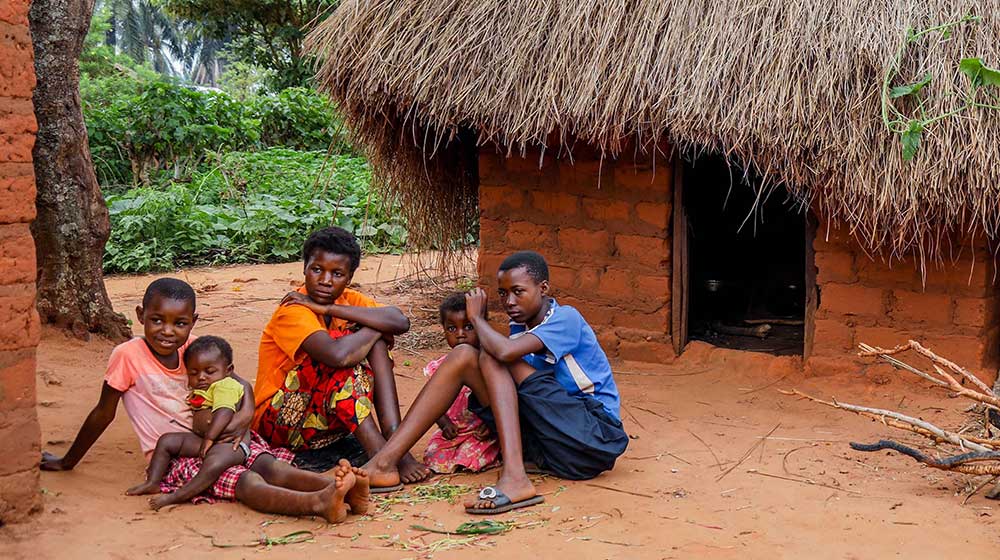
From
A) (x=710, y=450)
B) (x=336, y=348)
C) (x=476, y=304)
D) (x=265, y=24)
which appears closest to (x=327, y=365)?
(x=336, y=348)

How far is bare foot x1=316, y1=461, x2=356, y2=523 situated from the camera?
3422 mm

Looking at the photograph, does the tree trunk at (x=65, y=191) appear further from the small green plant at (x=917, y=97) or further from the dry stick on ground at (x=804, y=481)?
the small green plant at (x=917, y=97)

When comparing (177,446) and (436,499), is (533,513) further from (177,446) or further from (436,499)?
(177,446)

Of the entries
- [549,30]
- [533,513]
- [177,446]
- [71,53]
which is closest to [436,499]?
[533,513]

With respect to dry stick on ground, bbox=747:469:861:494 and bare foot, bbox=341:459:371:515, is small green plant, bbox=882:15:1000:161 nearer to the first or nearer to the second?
dry stick on ground, bbox=747:469:861:494

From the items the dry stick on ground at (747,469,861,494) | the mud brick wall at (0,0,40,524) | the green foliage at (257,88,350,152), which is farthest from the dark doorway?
the green foliage at (257,88,350,152)

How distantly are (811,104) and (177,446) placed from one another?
10.6 ft

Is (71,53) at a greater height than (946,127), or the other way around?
(71,53)

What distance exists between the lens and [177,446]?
12.3 ft

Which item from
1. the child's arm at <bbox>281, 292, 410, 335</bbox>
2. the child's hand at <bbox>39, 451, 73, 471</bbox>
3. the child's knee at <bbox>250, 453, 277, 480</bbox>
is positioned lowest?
the child's hand at <bbox>39, 451, 73, 471</bbox>

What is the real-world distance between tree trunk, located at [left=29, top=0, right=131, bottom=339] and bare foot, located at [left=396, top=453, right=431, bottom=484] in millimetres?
2661

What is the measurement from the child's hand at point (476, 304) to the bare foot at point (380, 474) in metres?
0.66

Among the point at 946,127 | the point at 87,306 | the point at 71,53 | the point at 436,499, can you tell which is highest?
the point at 71,53

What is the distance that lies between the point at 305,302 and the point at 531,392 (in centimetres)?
97
